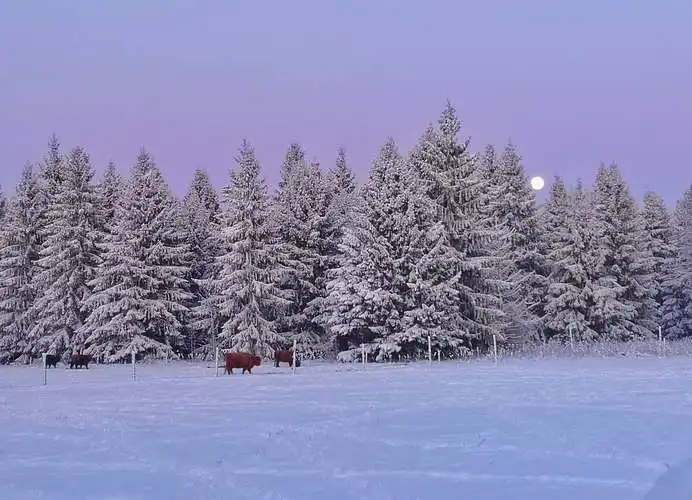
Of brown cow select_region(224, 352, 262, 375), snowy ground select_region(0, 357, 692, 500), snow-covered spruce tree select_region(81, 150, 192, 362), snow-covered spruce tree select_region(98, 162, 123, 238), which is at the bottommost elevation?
snowy ground select_region(0, 357, 692, 500)

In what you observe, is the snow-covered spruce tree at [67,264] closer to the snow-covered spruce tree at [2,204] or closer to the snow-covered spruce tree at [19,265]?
the snow-covered spruce tree at [19,265]

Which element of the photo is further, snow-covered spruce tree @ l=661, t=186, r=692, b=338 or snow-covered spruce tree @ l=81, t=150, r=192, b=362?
snow-covered spruce tree @ l=661, t=186, r=692, b=338

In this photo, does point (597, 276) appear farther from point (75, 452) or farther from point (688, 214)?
point (75, 452)

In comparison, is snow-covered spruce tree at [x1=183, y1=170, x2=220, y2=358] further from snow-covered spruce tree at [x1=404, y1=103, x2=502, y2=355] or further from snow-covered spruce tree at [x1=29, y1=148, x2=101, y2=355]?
snow-covered spruce tree at [x1=404, y1=103, x2=502, y2=355]

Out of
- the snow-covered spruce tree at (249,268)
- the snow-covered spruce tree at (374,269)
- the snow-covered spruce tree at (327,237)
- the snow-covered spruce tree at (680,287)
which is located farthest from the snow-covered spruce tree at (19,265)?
the snow-covered spruce tree at (680,287)

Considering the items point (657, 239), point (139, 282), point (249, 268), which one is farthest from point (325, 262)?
point (657, 239)

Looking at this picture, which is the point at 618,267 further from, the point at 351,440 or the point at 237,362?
the point at 351,440

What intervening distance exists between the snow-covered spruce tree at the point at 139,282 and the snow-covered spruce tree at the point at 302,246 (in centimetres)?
613

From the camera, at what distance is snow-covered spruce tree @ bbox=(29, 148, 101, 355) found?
41.4m

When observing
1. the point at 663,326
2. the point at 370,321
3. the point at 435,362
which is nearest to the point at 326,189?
the point at 370,321

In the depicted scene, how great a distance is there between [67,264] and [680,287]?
44.4 metres

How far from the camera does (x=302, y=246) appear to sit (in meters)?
43.7

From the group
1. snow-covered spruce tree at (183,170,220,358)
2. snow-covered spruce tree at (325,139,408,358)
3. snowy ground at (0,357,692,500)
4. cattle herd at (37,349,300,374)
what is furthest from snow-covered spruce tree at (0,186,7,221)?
snowy ground at (0,357,692,500)

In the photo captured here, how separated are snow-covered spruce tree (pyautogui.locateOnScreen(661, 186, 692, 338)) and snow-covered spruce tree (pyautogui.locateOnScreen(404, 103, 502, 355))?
823 inches
